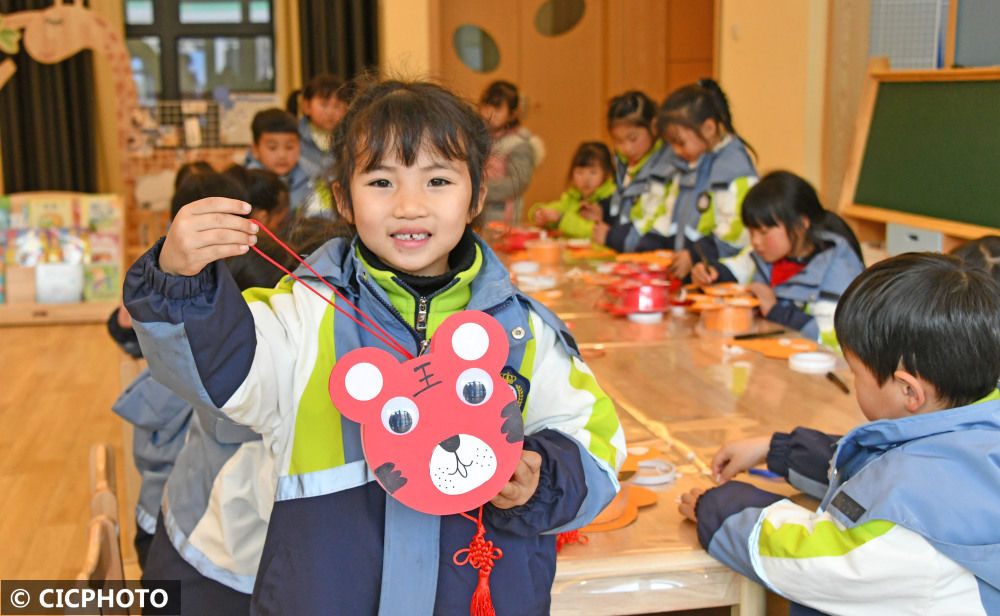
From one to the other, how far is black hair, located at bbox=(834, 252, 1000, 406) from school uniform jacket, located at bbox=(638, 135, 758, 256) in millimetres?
2054

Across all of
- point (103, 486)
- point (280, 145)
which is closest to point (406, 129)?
point (103, 486)

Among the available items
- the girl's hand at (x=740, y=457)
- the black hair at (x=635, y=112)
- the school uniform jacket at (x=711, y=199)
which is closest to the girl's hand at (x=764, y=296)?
the school uniform jacket at (x=711, y=199)

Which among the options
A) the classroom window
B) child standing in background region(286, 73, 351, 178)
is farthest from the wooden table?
the classroom window

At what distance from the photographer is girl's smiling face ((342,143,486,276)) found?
1121 mm

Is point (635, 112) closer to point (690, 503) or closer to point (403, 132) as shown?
point (690, 503)

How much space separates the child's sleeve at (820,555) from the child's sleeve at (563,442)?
0.20 m

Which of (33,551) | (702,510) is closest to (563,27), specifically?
(33,551)

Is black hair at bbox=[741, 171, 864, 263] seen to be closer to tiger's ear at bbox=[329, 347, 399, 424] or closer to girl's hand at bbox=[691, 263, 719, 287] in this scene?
girl's hand at bbox=[691, 263, 719, 287]

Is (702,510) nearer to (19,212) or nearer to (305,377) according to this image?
(305,377)

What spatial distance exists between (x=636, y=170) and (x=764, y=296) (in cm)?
155

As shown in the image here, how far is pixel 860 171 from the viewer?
4418 mm

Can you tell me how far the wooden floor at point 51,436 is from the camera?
277 cm

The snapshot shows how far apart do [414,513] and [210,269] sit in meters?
0.34

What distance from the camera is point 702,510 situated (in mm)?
1334
